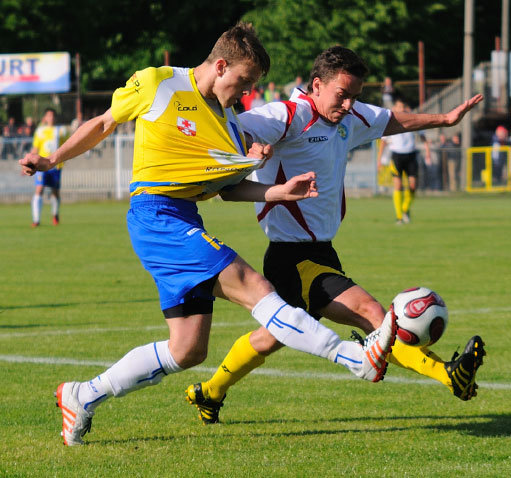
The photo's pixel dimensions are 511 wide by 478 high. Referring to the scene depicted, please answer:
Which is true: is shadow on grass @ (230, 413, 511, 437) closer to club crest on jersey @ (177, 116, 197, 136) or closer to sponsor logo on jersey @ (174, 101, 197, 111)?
club crest on jersey @ (177, 116, 197, 136)

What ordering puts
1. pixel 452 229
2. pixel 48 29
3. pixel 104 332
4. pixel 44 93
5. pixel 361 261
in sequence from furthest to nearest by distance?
pixel 48 29 → pixel 44 93 → pixel 452 229 → pixel 361 261 → pixel 104 332

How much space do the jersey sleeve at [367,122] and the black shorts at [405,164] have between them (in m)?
14.8

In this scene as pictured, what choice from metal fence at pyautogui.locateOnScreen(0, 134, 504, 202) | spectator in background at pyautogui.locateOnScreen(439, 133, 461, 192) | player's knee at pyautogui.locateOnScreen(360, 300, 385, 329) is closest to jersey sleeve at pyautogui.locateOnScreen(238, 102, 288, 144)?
player's knee at pyautogui.locateOnScreen(360, 300, 385, 329)

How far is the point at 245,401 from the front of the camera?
6469 millimetres

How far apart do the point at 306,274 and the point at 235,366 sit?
62cm

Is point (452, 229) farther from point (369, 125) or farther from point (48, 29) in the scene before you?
point (48, 29)

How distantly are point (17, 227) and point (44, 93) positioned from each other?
17098 mm

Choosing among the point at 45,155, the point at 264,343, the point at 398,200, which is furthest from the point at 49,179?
the point at 264,343

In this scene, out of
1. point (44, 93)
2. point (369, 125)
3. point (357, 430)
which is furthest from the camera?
point (44, 93)

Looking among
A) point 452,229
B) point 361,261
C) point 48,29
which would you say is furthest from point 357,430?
point 48,29

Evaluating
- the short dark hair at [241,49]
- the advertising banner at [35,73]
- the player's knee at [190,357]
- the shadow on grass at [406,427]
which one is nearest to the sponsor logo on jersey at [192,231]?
the player's knee at [190,357]

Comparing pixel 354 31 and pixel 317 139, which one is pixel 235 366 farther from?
pixel 354 31

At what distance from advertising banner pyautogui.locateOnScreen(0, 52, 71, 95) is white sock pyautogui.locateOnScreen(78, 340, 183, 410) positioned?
33.6 metres

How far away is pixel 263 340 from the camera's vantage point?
5738 millimetres
